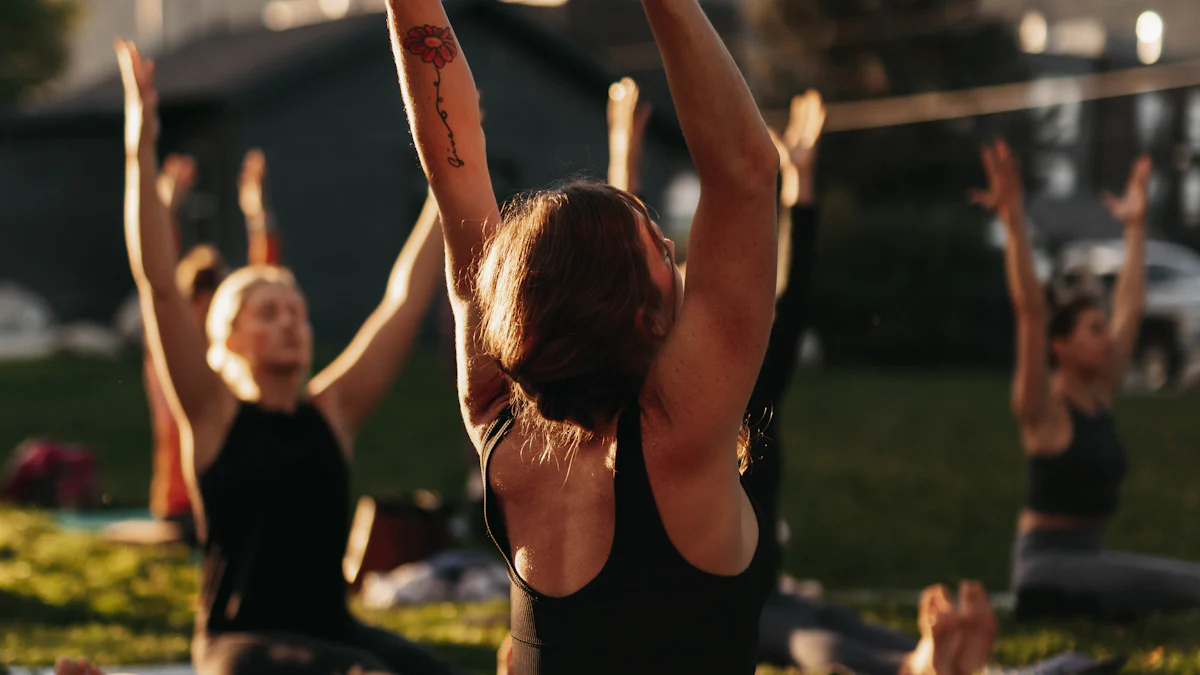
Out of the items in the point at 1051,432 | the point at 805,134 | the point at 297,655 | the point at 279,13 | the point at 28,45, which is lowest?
the point at 297,655

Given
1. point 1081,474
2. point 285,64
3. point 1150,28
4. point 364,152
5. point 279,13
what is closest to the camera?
point 1081,474

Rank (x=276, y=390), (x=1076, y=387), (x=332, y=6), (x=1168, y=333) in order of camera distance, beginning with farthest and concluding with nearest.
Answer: (x=332, y=6) < (x=1168, y=333) < (x=1076, y=387) < (x=276, y=390)

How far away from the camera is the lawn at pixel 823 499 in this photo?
693 centimetres

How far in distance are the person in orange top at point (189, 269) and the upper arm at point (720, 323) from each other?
3934 millimetres

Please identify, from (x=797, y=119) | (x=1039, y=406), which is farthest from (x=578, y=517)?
(x=1039, y=406)

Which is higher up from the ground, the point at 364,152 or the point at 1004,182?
the point at 364,152

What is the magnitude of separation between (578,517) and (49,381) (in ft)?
67.3

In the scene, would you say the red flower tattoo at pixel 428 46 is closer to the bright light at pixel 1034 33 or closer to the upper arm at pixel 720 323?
the upper arm at pixel 720 323

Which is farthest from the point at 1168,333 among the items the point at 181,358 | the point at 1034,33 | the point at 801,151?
the point at 181,358

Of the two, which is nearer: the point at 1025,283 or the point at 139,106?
the point at 139,106

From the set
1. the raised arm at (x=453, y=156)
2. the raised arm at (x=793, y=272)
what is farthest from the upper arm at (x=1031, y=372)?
the raised arm at (x=453, y=156)

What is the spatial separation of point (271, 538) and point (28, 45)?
54.4 meters

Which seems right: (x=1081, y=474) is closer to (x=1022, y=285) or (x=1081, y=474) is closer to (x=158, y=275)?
(x=1022, y=285)

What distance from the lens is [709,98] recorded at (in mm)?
2090
